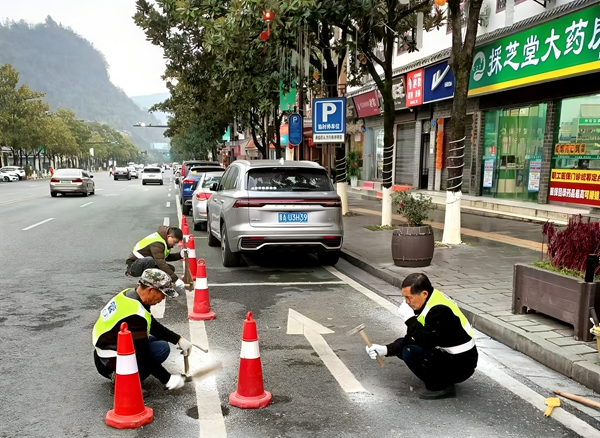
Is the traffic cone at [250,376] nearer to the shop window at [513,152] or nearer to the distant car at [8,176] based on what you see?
the shop window at [513,152]

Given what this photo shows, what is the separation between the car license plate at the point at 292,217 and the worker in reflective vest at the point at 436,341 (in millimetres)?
4182

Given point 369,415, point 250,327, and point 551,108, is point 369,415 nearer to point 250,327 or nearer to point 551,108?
point 250,327

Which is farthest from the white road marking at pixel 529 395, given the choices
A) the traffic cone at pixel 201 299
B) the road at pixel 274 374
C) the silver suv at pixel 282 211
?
the silver suv at pixel 282 211

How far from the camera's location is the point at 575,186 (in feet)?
43.5

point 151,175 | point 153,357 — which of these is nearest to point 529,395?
point 153,357

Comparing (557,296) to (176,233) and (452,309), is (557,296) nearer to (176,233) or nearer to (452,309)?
(452,309)

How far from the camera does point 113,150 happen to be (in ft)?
484

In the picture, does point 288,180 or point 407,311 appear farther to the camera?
point 288,180

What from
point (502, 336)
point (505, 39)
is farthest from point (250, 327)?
point (505, 39)

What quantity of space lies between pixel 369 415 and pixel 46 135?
66473mm

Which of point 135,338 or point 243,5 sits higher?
point 243,5

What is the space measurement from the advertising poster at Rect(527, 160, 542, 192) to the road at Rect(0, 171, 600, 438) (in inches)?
349

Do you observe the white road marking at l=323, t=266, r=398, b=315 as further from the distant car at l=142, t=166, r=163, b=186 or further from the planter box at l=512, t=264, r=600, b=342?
the distant car at l=142, t=166, r=163, b=186

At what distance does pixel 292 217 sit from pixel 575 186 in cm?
881
